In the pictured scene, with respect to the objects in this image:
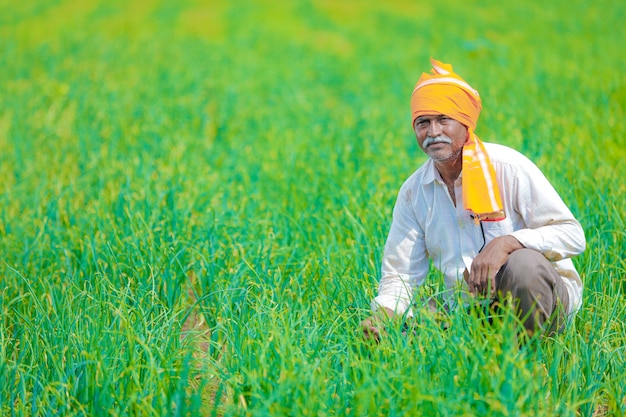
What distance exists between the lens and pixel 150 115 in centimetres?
651

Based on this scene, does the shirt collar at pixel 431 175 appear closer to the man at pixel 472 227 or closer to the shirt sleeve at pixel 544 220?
the man at pixel 472 227

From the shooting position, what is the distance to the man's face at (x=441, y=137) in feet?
8.80

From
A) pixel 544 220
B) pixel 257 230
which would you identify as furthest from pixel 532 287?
pixel 257 230

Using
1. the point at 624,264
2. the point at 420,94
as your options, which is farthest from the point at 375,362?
the point at 624,264

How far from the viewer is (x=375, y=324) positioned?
258 centimetres

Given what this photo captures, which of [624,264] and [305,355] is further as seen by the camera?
[624,264]

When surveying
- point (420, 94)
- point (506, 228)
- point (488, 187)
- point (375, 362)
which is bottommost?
point (375, 362)

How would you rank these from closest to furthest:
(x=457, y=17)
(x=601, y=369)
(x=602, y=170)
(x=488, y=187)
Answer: (x=601, y=369) < (x=488, y=187) < (x=602, y=170) < (x=457, y=17)

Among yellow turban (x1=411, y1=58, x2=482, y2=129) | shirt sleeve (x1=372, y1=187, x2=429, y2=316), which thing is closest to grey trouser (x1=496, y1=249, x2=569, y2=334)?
shirt sleeve (x1=372, y1=187, x2=429, y2=316)

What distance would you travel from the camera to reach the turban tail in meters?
2.59

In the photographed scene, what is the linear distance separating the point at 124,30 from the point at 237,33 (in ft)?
5.76

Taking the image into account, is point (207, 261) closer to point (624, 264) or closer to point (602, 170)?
point (624, 264)

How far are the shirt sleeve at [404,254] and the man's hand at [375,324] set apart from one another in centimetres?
13

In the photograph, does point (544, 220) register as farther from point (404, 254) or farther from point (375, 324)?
point (375, 324)
